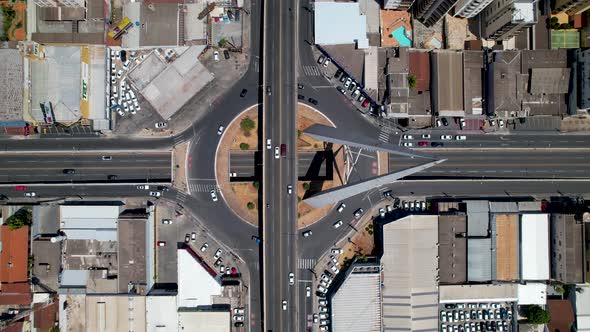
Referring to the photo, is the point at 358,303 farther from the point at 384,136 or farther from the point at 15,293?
the point at 15,293

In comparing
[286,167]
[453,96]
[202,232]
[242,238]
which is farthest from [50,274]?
[453,96]

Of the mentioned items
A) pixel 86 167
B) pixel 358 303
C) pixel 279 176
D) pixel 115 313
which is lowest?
pixel 115 313

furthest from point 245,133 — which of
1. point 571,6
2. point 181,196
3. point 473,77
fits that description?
point 571,6

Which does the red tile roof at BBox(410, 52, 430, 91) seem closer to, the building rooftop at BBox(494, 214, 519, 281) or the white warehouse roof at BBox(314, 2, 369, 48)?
the white warehouse roof at BBox(314, 2, 369, 48)

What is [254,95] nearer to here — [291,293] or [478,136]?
[291,293]

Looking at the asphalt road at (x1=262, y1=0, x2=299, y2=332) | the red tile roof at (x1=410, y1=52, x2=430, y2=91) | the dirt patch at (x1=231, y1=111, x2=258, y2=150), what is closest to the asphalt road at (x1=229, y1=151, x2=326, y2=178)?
the dirt patch at (x1=231, y1=111, x2=258, y2=150)
